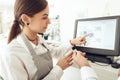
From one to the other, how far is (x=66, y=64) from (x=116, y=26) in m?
0.46

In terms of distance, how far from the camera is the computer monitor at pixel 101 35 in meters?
1.19

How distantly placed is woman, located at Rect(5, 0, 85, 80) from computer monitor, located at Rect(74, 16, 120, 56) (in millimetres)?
328

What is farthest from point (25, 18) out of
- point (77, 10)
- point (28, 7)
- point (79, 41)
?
point (77, 10)

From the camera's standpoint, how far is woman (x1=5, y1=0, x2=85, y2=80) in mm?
868

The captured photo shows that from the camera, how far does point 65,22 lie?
1888 millimetres

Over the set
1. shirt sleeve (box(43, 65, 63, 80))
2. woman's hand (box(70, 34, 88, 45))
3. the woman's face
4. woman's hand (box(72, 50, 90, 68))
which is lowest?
shirt sleeve (box(43, 65, 63, 80))

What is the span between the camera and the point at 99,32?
1301 millimetres

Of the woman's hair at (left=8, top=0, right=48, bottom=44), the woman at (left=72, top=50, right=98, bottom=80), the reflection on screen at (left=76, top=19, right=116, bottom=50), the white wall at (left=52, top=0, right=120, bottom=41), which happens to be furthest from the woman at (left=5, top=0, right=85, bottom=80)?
the white wall at (left=52, top=0, right=120, bottom=41)

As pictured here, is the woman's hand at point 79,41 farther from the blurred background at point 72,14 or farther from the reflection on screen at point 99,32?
the blurred background at point 72,14

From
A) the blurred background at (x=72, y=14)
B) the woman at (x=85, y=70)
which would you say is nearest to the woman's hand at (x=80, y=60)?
the woman at (x=85, y=70)

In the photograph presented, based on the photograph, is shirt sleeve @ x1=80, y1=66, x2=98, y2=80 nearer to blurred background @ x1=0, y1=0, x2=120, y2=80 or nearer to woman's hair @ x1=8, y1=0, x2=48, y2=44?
blurred background @ x1=0, y1=0, x2=120, y2=80

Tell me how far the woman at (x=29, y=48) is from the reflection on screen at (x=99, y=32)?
13.5 inches

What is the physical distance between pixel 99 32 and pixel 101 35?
32mm

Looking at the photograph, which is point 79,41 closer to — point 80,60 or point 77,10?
point 80,60
